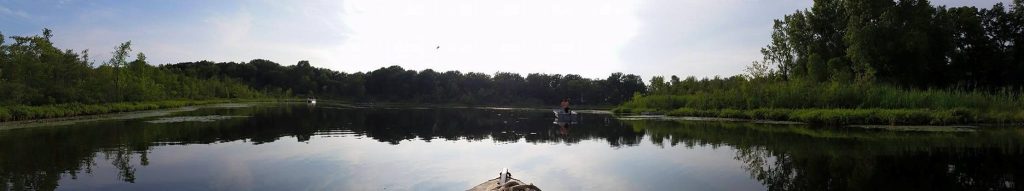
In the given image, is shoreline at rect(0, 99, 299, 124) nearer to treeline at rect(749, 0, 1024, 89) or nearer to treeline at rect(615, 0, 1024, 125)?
treeline at rect(615, 0, 1024, 125)

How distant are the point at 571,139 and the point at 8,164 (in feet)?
54.9

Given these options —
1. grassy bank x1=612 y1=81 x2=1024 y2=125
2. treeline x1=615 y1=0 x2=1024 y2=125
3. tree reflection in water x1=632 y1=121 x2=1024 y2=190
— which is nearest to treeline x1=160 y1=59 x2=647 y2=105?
treeline x1=615 y1=0 x2=1024 y2=125

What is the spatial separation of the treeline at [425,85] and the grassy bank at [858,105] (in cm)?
8441

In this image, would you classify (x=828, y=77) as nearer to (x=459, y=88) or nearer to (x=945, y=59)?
(x=945, y=59)

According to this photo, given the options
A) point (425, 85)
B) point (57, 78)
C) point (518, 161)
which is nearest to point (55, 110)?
point (57, 78)

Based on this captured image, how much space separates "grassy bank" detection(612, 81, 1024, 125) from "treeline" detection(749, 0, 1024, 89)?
15.8ft

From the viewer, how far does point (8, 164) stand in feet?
43.9

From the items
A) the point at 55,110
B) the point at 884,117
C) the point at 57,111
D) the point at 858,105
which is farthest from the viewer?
the point at 57,111

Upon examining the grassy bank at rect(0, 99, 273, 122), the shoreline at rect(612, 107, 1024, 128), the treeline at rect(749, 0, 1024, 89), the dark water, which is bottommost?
the dark water

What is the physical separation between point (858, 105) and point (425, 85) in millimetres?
117656

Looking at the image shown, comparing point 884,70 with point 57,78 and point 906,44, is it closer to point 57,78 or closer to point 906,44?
point 906,44

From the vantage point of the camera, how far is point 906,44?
123ft

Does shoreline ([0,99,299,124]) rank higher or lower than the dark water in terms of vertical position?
higher

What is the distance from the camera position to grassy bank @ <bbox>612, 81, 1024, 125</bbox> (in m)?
25.7
